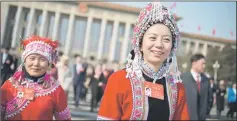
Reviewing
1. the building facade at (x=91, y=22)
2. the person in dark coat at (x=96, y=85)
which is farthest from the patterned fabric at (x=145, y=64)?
the building facade at (x=91, y=22)

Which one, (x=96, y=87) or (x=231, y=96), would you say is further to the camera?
(x=231, y=96)

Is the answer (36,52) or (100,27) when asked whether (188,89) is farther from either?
(100,27)

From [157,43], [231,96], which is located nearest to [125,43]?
[231,96]

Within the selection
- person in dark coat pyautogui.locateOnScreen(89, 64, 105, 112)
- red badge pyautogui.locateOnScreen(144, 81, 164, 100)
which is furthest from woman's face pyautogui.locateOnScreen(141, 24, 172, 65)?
person in dark coat pyautogui.locateOnScreen(89, 64, 105, 112)

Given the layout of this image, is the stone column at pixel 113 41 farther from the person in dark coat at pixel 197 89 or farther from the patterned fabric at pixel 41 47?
the patterned fabric at pixel 41 47

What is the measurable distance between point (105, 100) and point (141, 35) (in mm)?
453

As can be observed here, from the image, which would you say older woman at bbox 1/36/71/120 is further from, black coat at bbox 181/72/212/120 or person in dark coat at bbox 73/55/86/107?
person in dark coat at bbox 73/55/86/107

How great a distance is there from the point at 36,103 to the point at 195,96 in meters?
3.16

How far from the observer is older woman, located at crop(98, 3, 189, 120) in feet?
6.08

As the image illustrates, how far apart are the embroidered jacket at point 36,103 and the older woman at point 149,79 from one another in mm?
582

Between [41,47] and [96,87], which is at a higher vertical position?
[41,47]

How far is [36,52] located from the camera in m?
2.23

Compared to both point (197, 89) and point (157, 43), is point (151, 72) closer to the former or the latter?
point (157, 43)

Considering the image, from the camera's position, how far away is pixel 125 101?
1.89m
